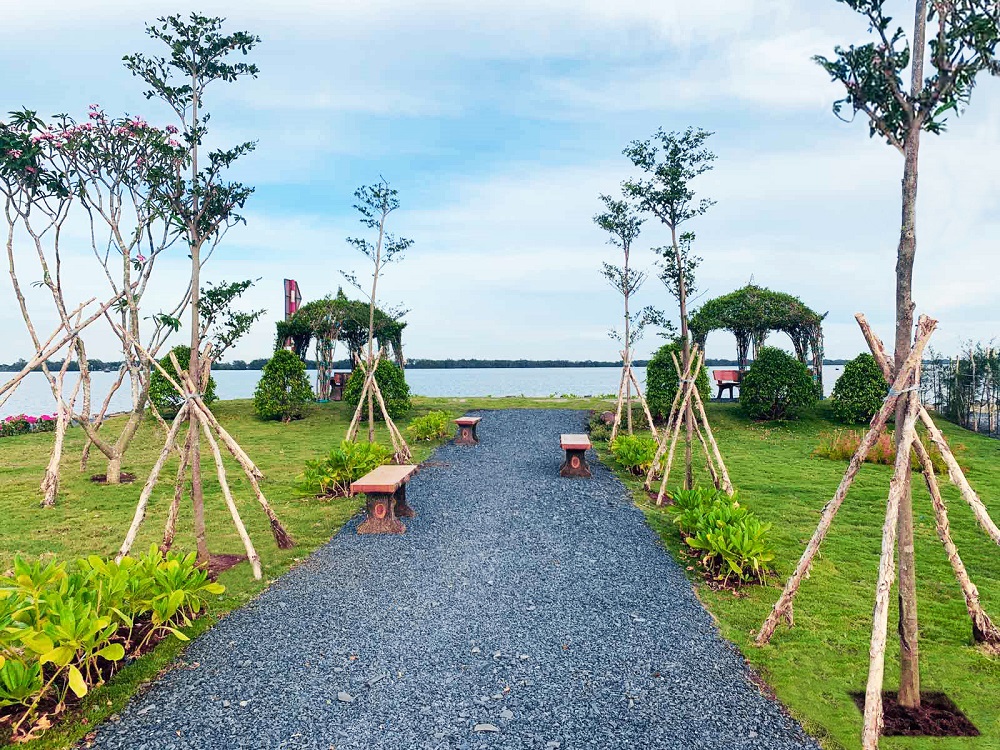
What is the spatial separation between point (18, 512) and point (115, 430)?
11418 mm

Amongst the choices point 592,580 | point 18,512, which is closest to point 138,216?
point 18,512

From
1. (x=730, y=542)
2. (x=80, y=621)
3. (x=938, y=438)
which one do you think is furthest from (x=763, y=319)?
(x=80, y=621)

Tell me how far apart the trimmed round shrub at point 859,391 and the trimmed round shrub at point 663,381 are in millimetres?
4176

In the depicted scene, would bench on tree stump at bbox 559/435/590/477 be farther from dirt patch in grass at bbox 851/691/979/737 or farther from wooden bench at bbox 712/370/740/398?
wooden bench at bbox 712/370/740/398

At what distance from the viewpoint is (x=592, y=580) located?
7.18 meters

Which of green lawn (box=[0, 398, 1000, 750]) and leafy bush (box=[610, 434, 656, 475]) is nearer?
green lawn (box=[0, 398, 1000, 750])

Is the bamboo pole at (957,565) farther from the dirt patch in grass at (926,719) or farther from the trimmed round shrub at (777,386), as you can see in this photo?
the trimmed round shrub at (777,386)

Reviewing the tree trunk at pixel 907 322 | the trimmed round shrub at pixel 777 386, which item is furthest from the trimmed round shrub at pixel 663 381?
the tree trunk at pixel 907 322

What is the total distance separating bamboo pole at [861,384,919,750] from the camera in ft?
13.0

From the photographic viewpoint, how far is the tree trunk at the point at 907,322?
4.54 m

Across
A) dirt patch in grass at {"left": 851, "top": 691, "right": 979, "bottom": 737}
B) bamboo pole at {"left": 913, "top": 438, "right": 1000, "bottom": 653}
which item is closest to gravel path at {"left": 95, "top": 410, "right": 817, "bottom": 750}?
dirt patch in grass at {"left": 851, "top": 691, "right": 979, "bottom": 737}

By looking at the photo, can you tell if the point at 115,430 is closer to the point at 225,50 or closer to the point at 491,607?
the point at 225,50

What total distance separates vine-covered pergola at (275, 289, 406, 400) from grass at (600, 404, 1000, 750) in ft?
48.1

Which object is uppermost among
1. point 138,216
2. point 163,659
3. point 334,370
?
point 138,216
